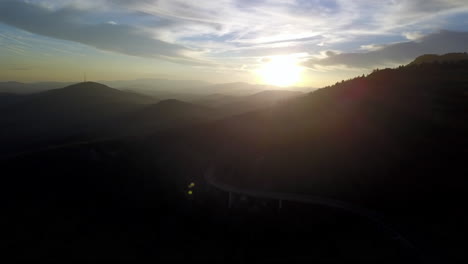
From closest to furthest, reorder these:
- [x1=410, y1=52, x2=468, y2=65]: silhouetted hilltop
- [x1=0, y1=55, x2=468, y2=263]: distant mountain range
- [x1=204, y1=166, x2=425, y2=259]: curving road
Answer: [x1=204, y1=166, x2=425, y2=259]: curving road
[x1=0, y1=55, x2=468, y2=263]: distant mountain range
[x1=410, y1=52, x2=468, y2=65]: silhouetted hilltop

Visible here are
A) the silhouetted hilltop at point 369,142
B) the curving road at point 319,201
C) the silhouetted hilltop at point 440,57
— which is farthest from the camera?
the silhouetted hilltop at point 440,57

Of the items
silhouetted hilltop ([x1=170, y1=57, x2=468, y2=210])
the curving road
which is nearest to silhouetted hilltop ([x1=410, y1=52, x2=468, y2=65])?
silhouetted hilltop ([x1=170, y1=57, x2=468, y2=210])

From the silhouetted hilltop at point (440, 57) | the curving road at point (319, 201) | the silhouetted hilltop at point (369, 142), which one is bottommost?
the curving road at point (319, 201)

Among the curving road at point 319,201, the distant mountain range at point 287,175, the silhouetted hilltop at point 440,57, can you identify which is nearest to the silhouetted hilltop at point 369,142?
the distant mountain range at point 287,175

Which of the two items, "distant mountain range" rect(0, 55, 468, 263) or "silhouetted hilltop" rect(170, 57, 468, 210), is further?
"silhouetted hilltop" rect(170, 57, 468, 210)

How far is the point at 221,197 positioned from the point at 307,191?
1370 cm

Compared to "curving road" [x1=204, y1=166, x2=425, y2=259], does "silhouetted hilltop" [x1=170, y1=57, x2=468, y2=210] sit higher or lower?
higher

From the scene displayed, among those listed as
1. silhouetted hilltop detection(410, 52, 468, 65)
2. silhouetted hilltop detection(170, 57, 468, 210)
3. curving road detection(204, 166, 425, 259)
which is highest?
silhouetted hilltop detection(410, 52, 468, 65)

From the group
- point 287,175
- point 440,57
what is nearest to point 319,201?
point 287,175

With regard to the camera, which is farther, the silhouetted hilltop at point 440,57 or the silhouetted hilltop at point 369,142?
the silhouetted hilltop at point 440,57

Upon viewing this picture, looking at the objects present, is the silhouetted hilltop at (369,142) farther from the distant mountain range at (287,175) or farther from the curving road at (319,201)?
the curving road at (319,201)

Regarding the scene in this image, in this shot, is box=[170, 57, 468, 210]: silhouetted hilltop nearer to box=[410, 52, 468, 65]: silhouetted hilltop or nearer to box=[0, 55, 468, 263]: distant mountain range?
box=[0, 55, 468, 263]: distant mountain range

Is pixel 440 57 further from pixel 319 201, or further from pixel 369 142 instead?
pixel 319 201

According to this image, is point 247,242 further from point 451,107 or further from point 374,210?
point 451,107
